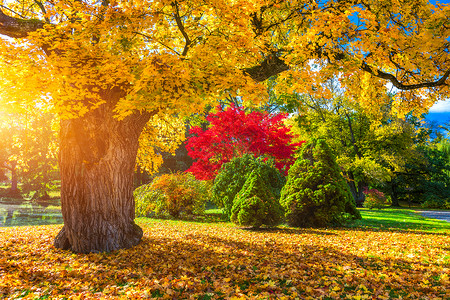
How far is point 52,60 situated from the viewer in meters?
4.75

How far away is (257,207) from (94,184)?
4350 millimetres

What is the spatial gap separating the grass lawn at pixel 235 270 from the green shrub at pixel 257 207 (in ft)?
4.76

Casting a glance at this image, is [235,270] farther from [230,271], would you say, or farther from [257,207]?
[257,207]

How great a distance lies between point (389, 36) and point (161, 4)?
4.65 m

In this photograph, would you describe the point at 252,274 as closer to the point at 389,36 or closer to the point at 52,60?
the point at 52,60

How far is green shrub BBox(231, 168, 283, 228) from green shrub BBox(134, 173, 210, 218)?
4.60 meters

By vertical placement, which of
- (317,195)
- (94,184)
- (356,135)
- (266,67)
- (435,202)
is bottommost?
(435,202)

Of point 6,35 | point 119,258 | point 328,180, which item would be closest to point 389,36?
point 328,180

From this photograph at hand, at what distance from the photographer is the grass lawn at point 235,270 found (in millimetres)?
3379

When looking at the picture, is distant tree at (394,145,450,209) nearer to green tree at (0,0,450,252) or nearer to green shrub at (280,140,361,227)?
green shrub at (280,140,361,227)

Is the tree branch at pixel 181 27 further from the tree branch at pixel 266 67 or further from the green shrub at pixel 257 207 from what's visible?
the green shrub at pixel 257 207

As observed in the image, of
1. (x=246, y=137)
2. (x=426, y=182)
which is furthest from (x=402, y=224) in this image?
(x=426, y=182)

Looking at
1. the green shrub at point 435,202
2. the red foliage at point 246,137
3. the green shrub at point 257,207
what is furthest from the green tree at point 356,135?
the green shrub at point 257,207

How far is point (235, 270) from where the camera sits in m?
4.21
